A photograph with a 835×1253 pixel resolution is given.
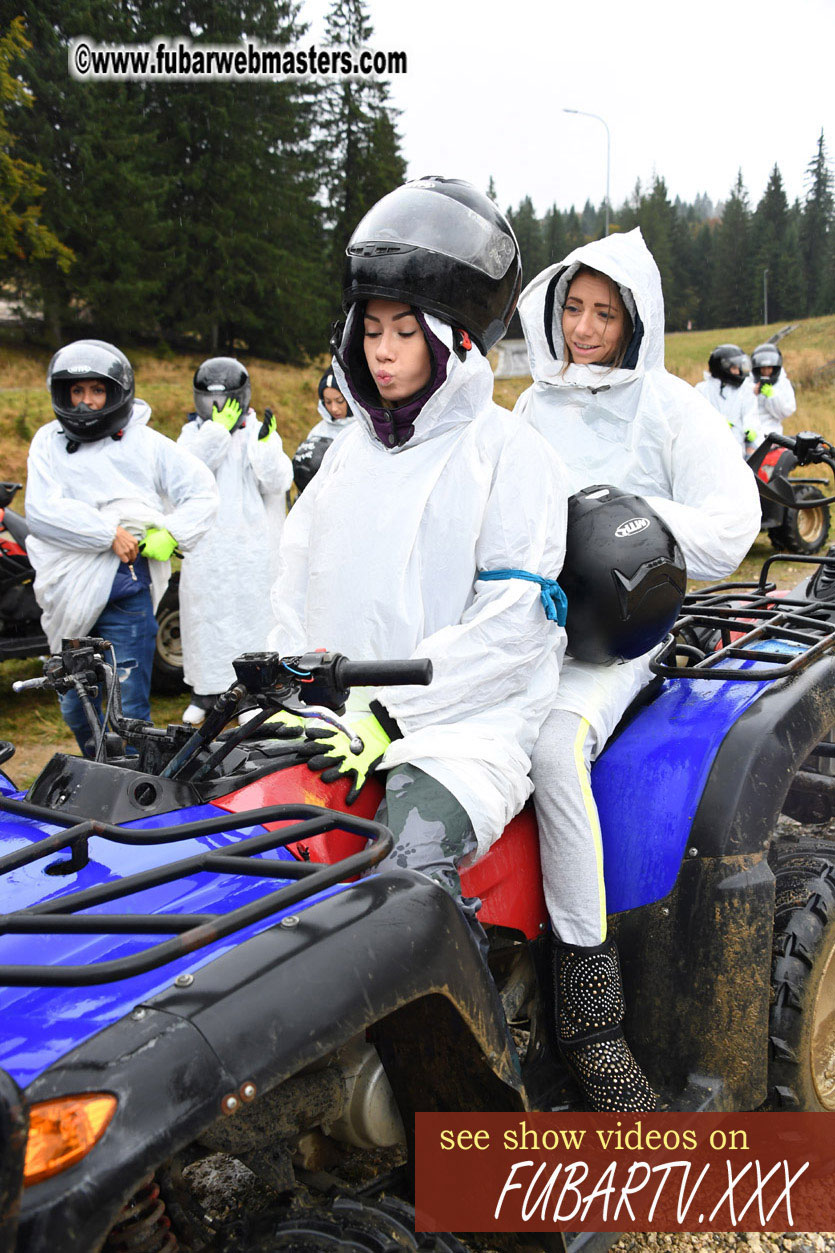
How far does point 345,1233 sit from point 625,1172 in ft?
3.07

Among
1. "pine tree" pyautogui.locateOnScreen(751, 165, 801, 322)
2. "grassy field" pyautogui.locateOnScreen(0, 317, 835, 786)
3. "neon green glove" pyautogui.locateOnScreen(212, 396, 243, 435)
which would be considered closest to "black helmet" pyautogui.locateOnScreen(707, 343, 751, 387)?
"grassy field" pyautogui.locateOnScreen(0, 317, 835, 786)

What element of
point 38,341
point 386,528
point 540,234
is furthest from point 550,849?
point 540,234

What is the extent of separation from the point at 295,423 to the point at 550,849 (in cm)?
2544

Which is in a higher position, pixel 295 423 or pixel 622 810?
pixel 295 423

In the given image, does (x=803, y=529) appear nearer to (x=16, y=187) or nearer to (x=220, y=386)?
(x=220, y=386)

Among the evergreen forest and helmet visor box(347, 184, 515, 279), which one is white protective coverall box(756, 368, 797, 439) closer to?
helmet visor box(347, 184, 515, 279)

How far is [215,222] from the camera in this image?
35656 mm

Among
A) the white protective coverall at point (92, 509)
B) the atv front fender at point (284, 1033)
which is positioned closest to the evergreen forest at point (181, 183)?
the white protective coverall at point (92, 509)

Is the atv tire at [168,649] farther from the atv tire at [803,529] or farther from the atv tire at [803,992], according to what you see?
the atv tire at [803,529]

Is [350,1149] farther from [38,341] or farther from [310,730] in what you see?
[38,341]

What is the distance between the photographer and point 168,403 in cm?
2419

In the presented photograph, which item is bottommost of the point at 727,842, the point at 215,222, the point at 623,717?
the point at 727,842

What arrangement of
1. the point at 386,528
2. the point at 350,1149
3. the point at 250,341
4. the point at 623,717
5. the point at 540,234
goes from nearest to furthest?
the point at 350,1149, the point at 386,528, the point at 623,717, the point at 250,341, the point at 540,234

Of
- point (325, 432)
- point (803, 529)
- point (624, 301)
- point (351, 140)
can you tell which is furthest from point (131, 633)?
point (351, 140)
